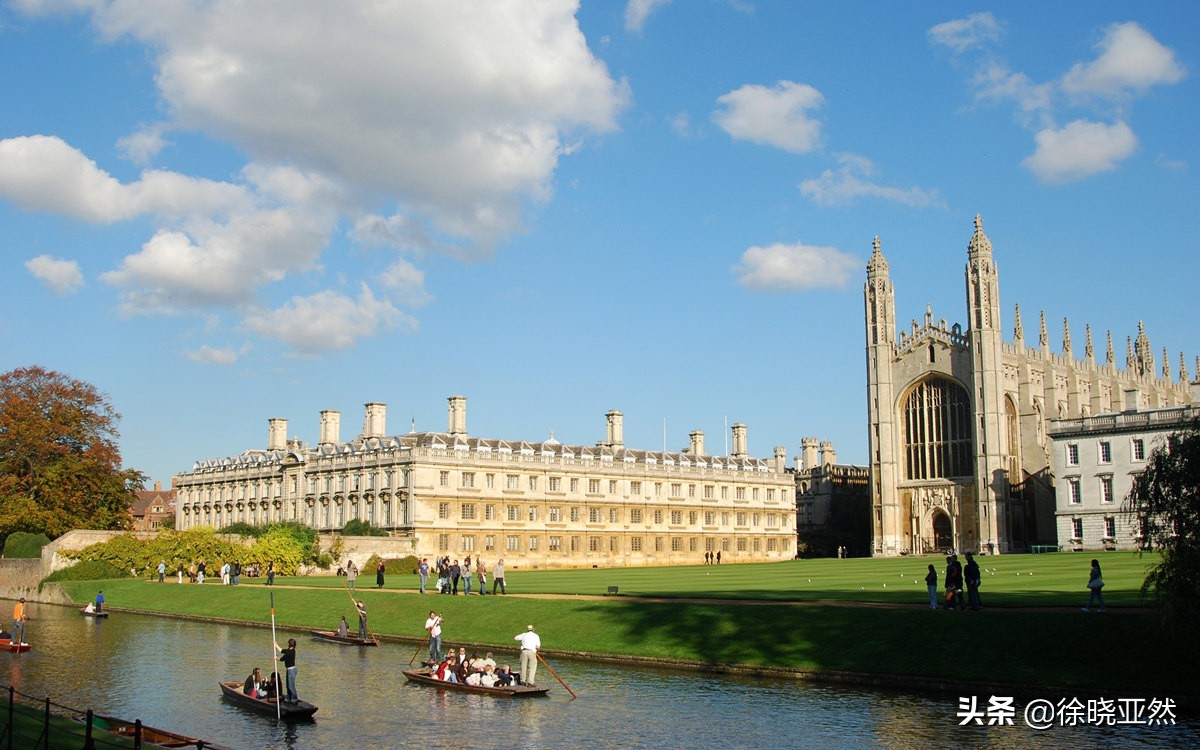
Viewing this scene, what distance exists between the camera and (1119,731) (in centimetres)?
2056

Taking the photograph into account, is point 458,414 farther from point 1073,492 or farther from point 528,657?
point 528,657


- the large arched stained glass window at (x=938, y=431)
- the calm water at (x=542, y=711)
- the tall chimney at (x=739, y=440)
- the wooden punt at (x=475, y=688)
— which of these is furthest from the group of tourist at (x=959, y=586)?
the tall chimney at (x=739, y=440)

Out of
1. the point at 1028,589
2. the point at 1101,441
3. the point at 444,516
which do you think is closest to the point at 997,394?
the point at 1101,441

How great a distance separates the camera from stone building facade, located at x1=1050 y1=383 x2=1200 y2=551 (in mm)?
72000

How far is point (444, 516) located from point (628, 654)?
145 ft

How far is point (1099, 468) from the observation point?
74562mm

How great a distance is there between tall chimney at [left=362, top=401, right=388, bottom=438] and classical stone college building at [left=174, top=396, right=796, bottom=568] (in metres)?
0.09

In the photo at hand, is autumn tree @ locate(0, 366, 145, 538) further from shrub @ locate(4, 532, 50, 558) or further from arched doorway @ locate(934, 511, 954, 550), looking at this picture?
arched doorway @ locate(934, 511, 954, 550)

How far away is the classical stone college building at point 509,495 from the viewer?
74.8 m

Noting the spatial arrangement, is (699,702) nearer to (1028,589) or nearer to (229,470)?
(1028,589)

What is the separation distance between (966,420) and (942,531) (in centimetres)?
941

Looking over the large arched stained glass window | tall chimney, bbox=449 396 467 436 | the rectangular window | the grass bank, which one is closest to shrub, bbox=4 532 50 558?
the grass bank

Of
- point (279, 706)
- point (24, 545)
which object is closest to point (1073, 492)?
point (279, 706)

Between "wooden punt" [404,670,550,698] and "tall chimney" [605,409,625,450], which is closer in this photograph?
"wooden punt" [404,670,550,698]
